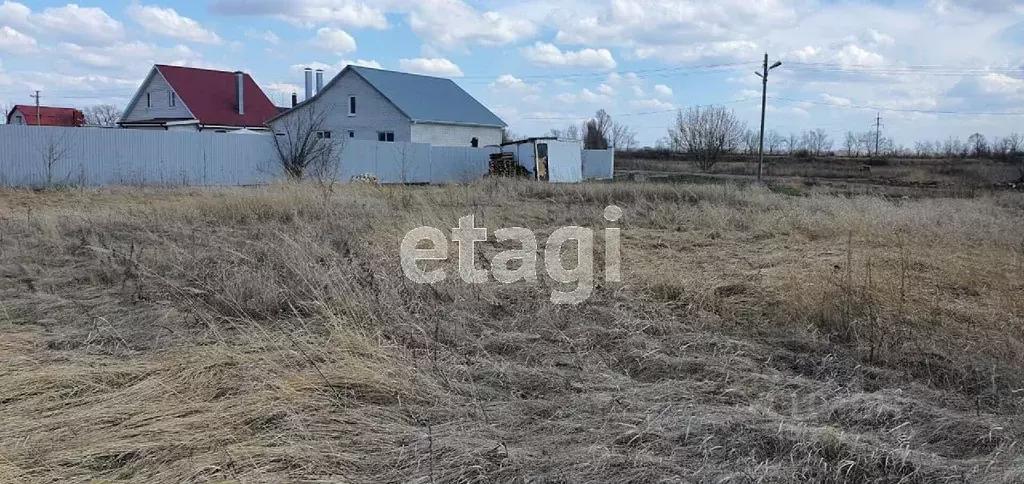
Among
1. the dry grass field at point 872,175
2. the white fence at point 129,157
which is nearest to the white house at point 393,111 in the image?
the white fence at point 129,157

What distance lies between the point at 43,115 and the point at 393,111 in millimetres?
24905

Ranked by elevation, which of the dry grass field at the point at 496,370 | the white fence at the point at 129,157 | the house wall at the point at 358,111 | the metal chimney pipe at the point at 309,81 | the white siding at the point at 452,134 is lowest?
the dry grass field at the point at 496,370

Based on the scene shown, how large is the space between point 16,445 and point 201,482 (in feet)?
2.97

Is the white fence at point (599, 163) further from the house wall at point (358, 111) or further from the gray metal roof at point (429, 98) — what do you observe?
the house wall at point (358, 111)

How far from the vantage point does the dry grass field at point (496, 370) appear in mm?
2553

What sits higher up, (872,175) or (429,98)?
(429,98)

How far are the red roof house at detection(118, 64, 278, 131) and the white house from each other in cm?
454

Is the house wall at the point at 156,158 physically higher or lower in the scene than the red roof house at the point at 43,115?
lower

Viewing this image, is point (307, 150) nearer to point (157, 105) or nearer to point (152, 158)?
point (152, 158)

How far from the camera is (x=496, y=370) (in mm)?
3518

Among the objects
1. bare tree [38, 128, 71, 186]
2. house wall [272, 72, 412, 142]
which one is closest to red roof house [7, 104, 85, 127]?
house wall [272, 72, 412, 142]

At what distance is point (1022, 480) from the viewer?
2.34 meters

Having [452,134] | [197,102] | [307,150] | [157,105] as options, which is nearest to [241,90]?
[197,102]

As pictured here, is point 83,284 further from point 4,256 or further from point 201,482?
point 201,482
